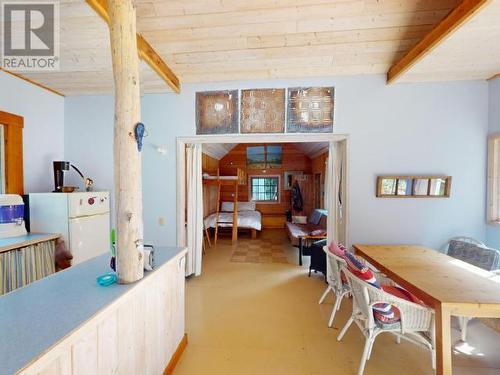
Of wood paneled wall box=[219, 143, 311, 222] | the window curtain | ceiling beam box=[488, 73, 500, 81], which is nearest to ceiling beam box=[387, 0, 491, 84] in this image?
the window curtain

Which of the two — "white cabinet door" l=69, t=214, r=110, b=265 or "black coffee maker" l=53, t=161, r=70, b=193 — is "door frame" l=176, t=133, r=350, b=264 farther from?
"black coffee maker" l=53, t=161, r=70, b=193

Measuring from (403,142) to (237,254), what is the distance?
137 inches

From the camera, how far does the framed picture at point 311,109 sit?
2959 mm

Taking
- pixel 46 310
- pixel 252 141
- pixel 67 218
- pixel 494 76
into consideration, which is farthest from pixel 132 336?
pixel 494 76

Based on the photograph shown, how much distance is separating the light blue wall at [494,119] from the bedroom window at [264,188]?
19.3ft

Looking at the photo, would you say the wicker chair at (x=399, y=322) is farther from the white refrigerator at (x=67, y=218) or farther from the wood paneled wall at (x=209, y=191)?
the wood paneled wall at (x=209, y=191)

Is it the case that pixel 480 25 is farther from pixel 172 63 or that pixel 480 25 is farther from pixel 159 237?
pixel 159 237

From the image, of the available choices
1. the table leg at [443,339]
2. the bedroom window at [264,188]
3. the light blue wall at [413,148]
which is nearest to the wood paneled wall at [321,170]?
the bedroom window at [264,188]

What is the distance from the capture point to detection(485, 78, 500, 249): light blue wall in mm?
2711

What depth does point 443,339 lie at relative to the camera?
4.80ft

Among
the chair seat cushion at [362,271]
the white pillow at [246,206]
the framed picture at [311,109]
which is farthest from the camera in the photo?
the white pillow at [246,206]

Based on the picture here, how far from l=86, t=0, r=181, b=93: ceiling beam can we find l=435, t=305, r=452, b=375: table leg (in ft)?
10.4

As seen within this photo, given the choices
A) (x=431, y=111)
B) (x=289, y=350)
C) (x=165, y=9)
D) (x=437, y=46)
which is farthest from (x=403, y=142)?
(x=165, y=9)

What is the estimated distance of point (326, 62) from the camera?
8.87 ft
